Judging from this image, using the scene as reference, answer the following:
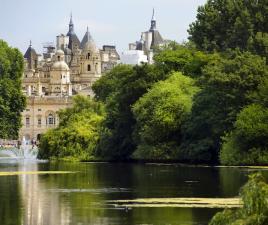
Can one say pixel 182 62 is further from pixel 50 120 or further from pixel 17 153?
pixel 50 120

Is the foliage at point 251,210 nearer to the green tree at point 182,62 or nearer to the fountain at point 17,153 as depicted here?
the green tree at point 182,62

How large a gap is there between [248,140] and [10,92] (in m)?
50.5

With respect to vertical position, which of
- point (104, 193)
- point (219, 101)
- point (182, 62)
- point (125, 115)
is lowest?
point (104, 193)

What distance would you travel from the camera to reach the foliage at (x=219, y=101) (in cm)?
6869

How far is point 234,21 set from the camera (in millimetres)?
94125

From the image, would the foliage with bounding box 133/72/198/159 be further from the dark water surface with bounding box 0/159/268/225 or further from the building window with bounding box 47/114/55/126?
the building window with bounding box 47/114/55/126

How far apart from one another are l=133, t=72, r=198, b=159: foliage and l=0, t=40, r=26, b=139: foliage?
36.4 meters

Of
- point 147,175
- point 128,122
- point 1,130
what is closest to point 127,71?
point 128,122

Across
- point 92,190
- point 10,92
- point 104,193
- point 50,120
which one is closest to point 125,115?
point 10,92

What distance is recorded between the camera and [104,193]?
41.3 meters

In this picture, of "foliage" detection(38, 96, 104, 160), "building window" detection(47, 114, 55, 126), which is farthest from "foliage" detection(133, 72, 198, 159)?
"building window" detection(47, 114, 55, 126)

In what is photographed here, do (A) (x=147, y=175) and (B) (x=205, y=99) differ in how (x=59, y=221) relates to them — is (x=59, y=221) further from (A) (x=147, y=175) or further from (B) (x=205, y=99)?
(B) (x=205, y=99)

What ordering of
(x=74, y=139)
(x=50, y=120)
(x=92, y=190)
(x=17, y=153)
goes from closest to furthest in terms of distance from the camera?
(x=92, y=190), (x=74, y=139), (x=17, y=153), (x=50, y=120)

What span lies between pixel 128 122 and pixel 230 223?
5905cm
